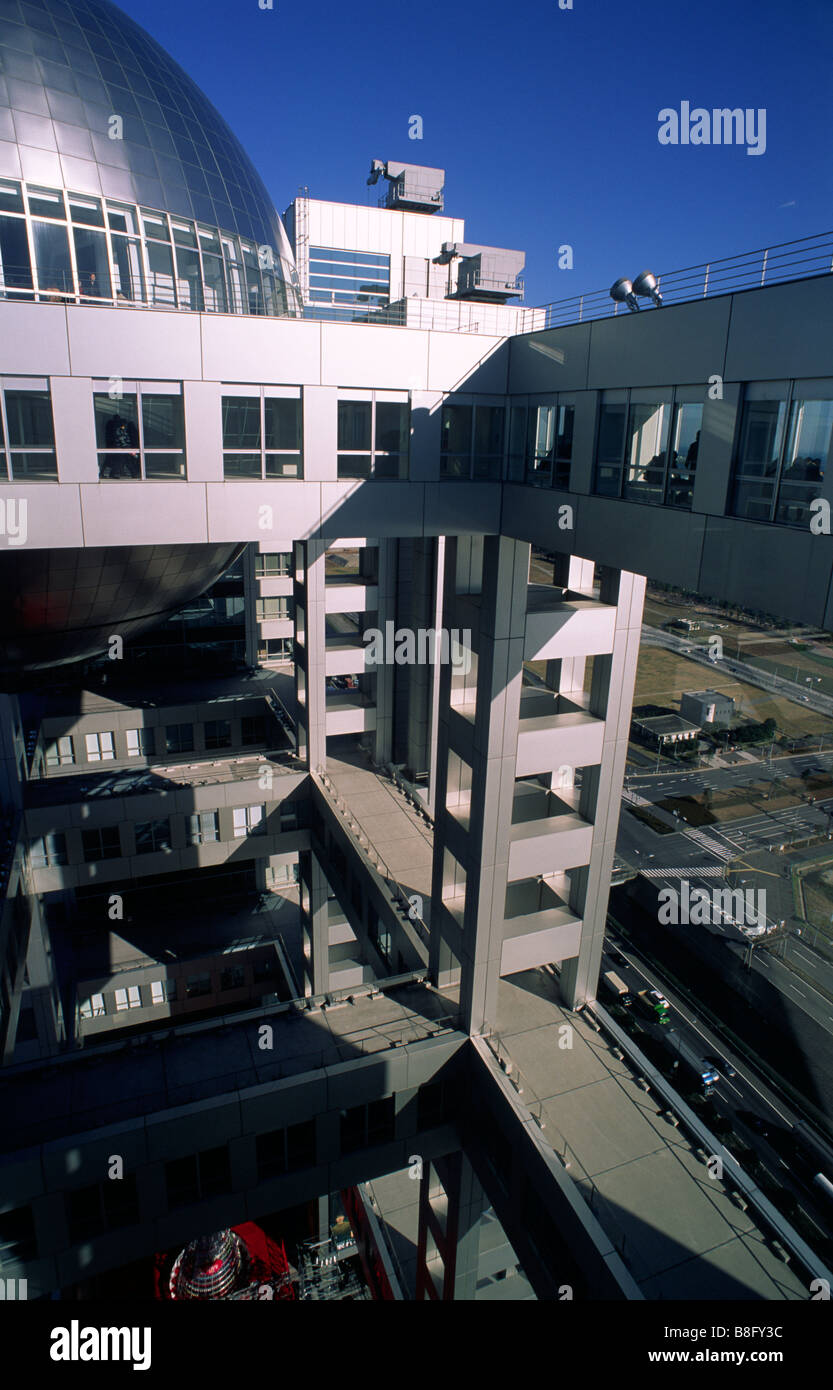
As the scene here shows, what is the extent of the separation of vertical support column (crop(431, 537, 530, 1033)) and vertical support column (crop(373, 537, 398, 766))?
11611 millimetres

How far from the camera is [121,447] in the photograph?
11.6 metres

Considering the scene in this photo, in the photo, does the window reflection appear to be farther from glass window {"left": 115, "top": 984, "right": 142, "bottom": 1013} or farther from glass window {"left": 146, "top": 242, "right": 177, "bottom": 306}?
glass window {"left": 115, "top": 984, "right": 142, "bottom": 1013}

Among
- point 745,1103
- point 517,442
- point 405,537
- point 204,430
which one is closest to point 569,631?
point 517,442

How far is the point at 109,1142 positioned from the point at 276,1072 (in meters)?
3.72

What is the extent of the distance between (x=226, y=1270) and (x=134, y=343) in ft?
99.6

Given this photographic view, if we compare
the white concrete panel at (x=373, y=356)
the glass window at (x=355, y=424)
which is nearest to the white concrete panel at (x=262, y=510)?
the glass window at (x=355, y=424)

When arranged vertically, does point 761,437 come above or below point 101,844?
above

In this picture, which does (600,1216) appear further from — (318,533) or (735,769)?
(735,769)

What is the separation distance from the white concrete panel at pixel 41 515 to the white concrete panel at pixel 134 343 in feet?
6.01

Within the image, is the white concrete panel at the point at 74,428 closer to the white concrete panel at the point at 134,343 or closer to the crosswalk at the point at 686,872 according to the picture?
the white concrete panel at the point at 134,343

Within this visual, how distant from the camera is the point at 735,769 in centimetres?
6775

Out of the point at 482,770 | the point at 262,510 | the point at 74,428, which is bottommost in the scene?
the point at 482,770
